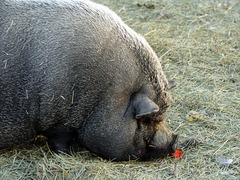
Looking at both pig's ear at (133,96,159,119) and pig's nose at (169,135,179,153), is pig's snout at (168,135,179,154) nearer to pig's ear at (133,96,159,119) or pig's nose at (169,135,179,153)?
pig's nose at (169,135,179,153)

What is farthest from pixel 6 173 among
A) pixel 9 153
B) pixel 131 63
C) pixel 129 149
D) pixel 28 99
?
pixel 131 63

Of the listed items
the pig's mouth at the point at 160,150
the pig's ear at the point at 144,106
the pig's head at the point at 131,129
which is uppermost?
the pig's ear at the point at 144,106

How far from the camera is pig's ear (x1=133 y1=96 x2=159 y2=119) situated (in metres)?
4.29

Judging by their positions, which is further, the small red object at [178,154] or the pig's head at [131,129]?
the small red object at [178,154]

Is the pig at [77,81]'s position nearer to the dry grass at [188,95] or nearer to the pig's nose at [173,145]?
the pig's nose at [173,145]

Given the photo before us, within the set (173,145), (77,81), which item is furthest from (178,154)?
(77,81)

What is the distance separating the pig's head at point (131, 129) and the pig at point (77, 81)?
0.04 ft

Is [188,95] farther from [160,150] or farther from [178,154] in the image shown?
[160,150]

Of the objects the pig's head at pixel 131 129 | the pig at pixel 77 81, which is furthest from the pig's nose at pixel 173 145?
the pig at pixel 77 81

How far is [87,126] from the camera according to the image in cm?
452

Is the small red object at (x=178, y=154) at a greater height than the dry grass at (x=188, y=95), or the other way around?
the dry grass at (x=188, y=95)

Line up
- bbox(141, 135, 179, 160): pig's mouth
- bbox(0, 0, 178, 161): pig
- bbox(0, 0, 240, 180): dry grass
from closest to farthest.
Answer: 1. bbox(0, 0, 178, 161): pig
2. bbox(0, 0, 240, 180): dry grass
3. bbox(141, 135, 179, 160): pig's mouth

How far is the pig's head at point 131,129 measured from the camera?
14.6 ft

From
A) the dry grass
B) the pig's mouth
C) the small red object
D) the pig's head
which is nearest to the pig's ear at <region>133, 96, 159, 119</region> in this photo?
the pig's head
